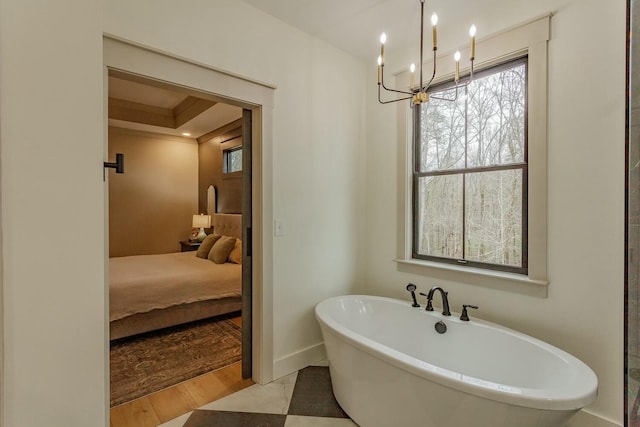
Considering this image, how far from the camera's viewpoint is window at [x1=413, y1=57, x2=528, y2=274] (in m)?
2.05

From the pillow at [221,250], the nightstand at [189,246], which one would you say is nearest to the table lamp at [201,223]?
the nightstand at [189,246]

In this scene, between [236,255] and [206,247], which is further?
[206,247]

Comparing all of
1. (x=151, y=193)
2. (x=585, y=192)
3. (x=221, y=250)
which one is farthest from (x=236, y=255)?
(x=585, y=192)

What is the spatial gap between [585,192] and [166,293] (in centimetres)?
345

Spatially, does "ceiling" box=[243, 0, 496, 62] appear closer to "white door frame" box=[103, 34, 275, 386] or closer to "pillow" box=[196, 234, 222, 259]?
"white door frame" box=[103, 34, 275, 386]

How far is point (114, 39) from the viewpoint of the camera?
1.58 m

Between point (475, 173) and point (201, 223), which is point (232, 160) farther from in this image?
point (475, 173)

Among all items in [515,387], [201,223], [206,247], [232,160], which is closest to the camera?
[515,387]

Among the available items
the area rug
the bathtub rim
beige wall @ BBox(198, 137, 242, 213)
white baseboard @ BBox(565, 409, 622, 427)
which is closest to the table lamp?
beige wall @ BBox(198, 137, 242, 213)

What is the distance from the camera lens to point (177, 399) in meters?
2.05

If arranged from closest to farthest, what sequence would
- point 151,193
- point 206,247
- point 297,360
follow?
point 297,360 < point 206,247 < point 151,193

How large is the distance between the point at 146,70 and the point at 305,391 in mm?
2276

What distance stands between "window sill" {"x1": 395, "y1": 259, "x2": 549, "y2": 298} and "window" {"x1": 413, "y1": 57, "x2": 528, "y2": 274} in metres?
0.08

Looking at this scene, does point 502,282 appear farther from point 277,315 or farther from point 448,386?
point 277,315
